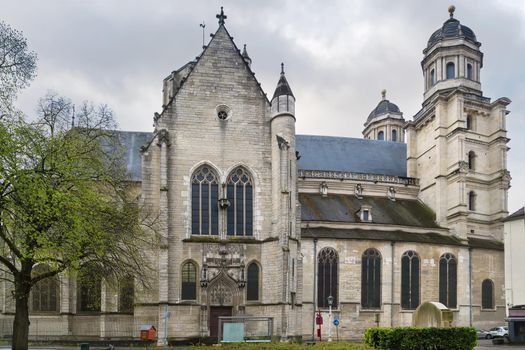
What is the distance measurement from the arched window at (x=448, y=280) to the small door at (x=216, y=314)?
17.0m

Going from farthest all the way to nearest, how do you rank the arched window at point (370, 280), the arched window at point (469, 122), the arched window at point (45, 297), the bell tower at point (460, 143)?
the arched window at point (469, 122), the bell tower at point (460, 143), the arched window at point (370, 280), the arched window at point (45, 297)

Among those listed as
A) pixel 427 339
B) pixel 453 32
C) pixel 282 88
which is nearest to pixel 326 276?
pixel 282 88

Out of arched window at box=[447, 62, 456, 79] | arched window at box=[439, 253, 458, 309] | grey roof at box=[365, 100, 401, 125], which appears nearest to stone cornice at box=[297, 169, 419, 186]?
arched window at box=[439, 253, 458, 309]

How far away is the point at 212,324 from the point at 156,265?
4.37m

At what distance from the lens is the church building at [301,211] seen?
35.2m

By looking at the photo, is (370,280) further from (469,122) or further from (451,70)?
(451,70)

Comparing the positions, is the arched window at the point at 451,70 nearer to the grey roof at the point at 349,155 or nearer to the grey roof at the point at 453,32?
the grey roof at the point at 453,32

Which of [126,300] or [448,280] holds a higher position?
[448,280]

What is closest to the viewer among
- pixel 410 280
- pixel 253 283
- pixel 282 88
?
pixel 253 283

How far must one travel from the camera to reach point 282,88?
3744cm

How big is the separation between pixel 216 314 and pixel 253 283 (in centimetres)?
263

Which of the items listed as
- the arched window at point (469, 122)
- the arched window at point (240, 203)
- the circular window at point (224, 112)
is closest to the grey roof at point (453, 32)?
the arched window at point (469, 122)

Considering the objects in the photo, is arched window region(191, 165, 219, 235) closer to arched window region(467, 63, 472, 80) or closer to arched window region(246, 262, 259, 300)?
arched window region(246, 262, 259, 300)

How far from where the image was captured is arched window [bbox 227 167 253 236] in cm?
3641
